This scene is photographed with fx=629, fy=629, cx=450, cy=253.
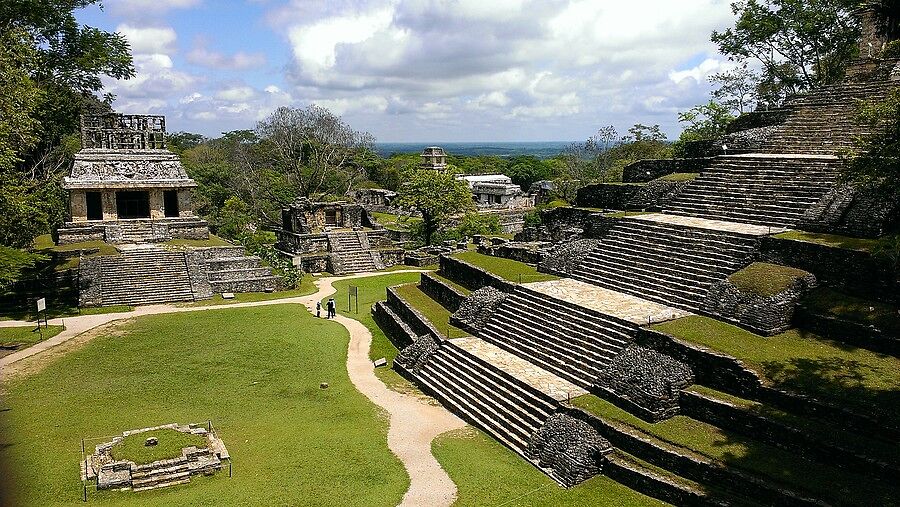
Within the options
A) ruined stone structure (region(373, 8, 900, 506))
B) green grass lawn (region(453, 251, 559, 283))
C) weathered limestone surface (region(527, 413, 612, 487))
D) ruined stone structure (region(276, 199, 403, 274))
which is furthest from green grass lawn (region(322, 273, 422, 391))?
weathered limestone surface (region(527, 413, 612, 487))

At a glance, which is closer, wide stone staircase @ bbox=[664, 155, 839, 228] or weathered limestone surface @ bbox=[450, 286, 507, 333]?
wide stone staircase @ bbox=[664, 155, 839, 228]

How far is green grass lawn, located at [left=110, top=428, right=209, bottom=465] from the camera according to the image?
1087 centimetres

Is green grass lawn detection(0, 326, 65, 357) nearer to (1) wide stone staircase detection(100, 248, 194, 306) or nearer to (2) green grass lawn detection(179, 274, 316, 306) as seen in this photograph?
(1) wide stone staircase detection(100, 248, 194, 306)

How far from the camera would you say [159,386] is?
1522 cm

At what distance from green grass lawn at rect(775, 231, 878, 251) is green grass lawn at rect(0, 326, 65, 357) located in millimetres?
20756

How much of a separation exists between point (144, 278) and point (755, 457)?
23183mm

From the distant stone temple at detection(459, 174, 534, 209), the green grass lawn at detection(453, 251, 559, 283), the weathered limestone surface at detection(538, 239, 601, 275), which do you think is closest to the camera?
the green grass lawn at detection(453, 251, 559, 283)

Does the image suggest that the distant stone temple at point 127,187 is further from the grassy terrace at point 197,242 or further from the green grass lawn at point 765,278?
the green grass lawn at point 765,278

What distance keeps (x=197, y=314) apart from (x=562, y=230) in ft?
44.0

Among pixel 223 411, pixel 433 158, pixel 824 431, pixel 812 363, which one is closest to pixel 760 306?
pixel 812 363

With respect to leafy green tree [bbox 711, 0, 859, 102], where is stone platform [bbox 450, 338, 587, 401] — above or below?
below

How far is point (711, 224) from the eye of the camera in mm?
17156

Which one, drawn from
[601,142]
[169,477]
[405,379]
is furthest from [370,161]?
[169,477]

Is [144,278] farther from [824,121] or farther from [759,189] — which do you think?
[824,121]
